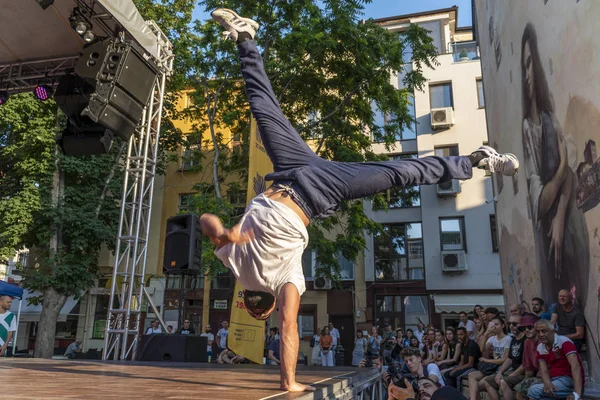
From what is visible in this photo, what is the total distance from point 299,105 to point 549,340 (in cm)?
924

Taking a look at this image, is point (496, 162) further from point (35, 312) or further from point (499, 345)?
point (35, 312)

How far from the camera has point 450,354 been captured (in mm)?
9164

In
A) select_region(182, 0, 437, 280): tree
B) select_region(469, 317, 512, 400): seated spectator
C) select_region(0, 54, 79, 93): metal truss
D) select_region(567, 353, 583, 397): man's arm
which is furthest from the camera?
select_region(182, 0, 437, 280): tree

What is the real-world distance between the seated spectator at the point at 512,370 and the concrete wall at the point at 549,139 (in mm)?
864

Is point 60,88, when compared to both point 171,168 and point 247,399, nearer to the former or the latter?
point 247,399

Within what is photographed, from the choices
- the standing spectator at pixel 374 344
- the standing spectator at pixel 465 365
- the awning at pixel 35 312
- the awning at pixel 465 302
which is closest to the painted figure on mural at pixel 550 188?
the standing spectator at pixel 465 365

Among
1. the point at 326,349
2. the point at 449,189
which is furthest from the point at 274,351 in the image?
the point at 449,189

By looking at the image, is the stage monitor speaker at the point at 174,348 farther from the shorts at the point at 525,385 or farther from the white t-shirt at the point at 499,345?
the shorts at the point at 525,385

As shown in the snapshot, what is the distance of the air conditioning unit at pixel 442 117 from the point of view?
734 inches

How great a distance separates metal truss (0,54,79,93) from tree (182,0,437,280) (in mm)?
4510

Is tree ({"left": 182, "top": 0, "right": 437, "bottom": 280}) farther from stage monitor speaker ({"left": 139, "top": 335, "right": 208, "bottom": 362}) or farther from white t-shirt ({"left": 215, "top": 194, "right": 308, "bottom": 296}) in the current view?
white t-shirt ({"left": 215, "top": 194, "right": 308, "bottom": 296})

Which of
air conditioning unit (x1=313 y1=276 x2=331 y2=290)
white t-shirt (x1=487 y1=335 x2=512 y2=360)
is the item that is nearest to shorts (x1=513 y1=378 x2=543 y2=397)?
white t-shirt (x1=487 y1=335 x2=512 y2=360)

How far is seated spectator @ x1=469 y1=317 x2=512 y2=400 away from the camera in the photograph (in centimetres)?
674

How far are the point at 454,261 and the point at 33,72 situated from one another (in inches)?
564
